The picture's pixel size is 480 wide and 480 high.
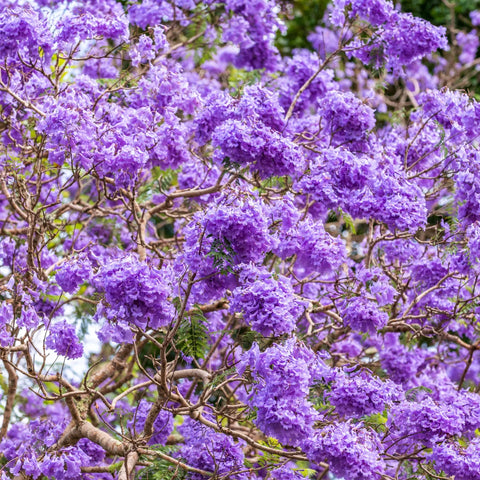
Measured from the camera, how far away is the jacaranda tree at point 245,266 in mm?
3828

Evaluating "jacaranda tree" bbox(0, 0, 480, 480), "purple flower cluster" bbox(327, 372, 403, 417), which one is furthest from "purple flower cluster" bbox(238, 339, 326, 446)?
"purple flower cluster" bbox(327, 372, 403, 417)

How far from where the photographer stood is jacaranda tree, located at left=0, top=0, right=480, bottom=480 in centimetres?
383

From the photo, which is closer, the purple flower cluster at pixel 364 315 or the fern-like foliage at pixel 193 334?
the fern-like foliage at pixel 193 334

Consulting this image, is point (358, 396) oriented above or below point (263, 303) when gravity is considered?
below

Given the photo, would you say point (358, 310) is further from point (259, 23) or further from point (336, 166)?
point (259, 23)

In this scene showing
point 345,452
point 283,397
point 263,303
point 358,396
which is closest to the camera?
point 283,397

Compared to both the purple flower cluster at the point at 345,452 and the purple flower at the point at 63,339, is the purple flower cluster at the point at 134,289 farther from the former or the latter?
the purple flower cluster at the point at 345,452

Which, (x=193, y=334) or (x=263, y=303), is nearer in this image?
(x=263, y=303)

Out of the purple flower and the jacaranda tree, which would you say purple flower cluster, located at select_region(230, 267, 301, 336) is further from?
the purple flower

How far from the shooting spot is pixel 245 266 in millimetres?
3809

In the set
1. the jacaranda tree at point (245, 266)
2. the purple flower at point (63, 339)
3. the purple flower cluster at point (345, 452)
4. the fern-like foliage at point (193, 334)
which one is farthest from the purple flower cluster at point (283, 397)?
the purple flower at point (63, 339)

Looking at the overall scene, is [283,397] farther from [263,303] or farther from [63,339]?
[63,339]

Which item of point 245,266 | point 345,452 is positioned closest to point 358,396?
point 345,452

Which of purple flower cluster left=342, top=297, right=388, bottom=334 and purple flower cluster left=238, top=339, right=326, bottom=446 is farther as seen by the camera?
purple flower cluster left=342, top=297, right=388, bottom=334
